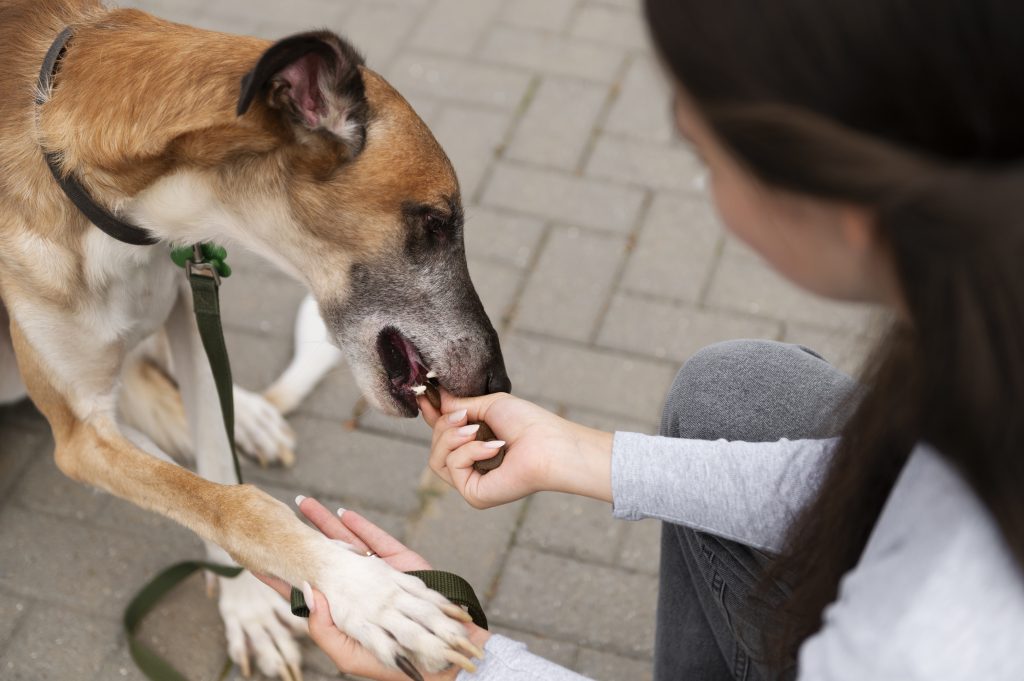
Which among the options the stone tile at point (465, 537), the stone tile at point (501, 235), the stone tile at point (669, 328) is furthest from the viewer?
the stone tile at point (501, 235)

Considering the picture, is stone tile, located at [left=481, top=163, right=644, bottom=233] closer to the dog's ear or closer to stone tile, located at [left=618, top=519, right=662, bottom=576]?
stone tile, located at [left=618, top=519, right=662, bottom=576]

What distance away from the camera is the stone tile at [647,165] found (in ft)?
14.6

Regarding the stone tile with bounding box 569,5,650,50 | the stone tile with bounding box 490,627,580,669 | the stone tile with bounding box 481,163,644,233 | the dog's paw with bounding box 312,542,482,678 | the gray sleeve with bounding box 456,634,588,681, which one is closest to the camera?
the gray sleeve with bounding box 456,634,588,681

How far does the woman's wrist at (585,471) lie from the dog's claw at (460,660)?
1.16 ft

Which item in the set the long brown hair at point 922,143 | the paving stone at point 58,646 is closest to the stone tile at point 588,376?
the paving stone at point 58,646

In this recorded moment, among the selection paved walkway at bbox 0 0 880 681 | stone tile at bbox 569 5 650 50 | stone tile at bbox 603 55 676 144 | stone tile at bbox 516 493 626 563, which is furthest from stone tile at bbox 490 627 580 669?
stone tile at bbox 569 5 650 50

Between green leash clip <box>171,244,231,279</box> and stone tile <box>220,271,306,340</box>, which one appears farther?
stone tile <box>220,271,306,340</box>

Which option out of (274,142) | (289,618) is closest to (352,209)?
(274,142)

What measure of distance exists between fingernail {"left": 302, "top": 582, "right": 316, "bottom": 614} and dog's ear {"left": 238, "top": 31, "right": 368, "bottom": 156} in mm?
894

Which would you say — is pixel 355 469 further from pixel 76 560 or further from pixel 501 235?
pixel 501 235

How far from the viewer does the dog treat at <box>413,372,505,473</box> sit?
2.20m

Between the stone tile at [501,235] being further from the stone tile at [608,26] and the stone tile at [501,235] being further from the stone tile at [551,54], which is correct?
the stone tile at [608,26]

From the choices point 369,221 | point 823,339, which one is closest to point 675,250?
point 823,339

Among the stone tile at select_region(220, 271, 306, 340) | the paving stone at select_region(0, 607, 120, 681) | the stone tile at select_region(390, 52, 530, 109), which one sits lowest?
the paving stone at select_region(0, 607, 120, 681)
